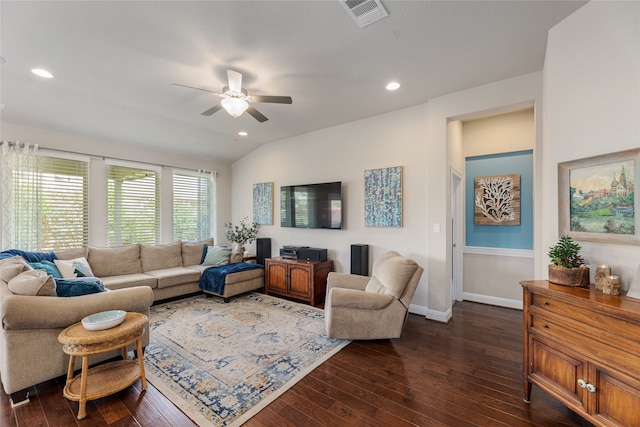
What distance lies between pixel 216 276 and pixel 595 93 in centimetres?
466

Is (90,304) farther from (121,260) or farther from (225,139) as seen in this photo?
(225,139)

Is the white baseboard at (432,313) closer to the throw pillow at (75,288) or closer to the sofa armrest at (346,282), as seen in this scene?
the sofa armrest at (346,282)

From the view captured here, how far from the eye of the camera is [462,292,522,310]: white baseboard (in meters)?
3.80

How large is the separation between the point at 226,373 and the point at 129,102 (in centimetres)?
358

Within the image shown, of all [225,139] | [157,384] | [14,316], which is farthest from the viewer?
[225,139]

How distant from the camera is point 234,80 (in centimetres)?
248

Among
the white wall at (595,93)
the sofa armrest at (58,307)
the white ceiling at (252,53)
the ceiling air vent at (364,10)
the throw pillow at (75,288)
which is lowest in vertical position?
the sofa armrest at (58,307)

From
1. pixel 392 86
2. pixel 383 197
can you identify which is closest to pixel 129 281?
pixel 383 197

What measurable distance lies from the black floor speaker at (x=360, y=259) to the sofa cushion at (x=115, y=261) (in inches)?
137

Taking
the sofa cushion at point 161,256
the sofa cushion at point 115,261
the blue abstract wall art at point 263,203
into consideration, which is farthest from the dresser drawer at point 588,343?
the sofa cushion at point 115,261

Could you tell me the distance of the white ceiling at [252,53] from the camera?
76.8 inches

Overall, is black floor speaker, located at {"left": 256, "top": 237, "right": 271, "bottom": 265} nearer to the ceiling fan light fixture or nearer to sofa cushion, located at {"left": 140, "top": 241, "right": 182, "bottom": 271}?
sofa cushion, located at {"left": 140, "top": 241, "right": 182, "bottom": 271}

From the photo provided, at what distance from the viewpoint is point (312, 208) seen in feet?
15.0

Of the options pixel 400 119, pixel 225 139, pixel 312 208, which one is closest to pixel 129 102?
pixel 225 139
